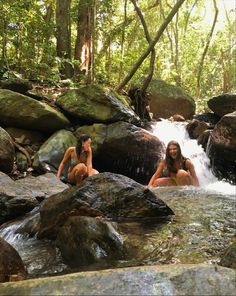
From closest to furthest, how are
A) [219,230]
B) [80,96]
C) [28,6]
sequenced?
1. [219,230]
2. [80,96]
3. [28,6]

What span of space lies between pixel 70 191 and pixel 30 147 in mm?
4719

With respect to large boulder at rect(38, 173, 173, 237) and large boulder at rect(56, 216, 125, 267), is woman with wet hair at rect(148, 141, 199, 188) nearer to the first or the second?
large boulder at rect(38, 173, 173, 237)

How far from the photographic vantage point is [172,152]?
24.1ft

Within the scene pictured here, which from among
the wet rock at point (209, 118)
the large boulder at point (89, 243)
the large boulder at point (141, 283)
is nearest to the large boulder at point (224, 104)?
the wet rock at point (209, 118)

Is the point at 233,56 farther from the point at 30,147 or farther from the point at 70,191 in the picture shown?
the point at 70,191

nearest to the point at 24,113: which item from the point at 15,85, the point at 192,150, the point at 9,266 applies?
the point at 15,85

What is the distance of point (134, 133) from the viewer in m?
8.88

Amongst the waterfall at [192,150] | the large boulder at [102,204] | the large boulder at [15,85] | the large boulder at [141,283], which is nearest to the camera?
the large boulder at [141,283]

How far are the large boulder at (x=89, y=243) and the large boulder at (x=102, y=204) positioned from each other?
1.56 ft

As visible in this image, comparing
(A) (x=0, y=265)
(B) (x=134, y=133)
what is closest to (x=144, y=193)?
(A) (x=0, y=265)

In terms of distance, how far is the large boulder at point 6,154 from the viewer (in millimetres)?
7602

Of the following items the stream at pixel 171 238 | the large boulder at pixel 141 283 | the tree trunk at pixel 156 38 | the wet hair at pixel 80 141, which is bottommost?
the stream at pixel 171 238

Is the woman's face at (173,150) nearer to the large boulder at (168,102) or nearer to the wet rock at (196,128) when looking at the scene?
the wet rock at (196,128)

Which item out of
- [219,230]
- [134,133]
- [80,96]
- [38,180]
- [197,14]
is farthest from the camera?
[197,14]
